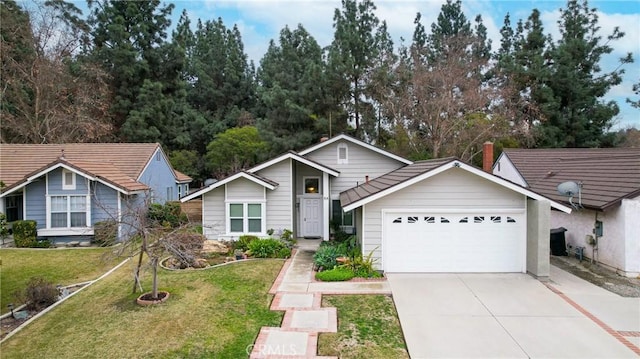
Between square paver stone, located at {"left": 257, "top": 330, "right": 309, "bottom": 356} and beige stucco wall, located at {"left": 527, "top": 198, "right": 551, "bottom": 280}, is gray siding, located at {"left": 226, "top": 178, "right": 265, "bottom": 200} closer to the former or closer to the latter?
square paver stone, located at {"left": 257, "top": 330, "right": 309, "bottom": 356}

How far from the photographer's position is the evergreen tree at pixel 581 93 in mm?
29297

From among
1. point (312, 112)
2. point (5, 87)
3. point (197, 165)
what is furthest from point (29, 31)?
point (312, 112)

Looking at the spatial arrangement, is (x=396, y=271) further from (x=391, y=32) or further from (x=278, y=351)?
(x=391, y=32)

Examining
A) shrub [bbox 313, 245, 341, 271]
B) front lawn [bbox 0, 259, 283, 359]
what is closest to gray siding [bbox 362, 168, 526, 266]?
shrub [bbox 313, 245, 341, 271]

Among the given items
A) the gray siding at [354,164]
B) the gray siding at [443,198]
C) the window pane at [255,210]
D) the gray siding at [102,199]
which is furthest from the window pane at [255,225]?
the gray siding at [102,199]

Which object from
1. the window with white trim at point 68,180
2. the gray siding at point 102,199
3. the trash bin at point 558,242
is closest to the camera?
the trash bin at point 558,242

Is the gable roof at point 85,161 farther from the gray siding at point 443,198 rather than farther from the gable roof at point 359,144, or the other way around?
the gray siding at point 443,198

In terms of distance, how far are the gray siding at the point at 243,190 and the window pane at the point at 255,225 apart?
3.17 ft

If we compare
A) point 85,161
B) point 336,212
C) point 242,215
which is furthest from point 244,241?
point 85,161

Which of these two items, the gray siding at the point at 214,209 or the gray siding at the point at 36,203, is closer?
the gray siding at the point at 214,209

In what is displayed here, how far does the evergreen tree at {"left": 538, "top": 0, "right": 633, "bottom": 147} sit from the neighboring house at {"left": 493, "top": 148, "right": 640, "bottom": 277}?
14.3 meters

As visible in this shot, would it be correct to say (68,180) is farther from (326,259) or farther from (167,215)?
(326,259)

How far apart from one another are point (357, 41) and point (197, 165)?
1909 cm

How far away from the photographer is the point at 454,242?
1143 cm
